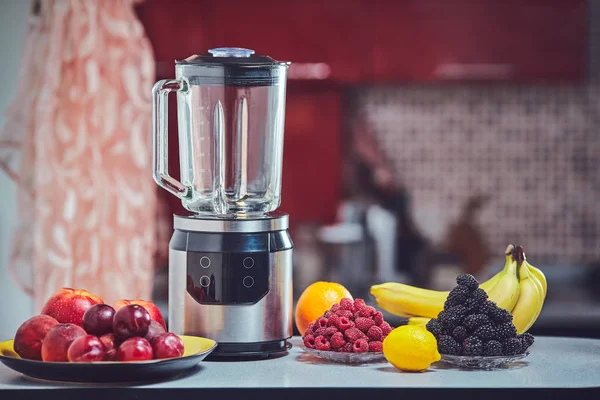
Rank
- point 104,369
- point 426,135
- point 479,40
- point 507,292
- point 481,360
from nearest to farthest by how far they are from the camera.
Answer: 1. point 104,369
2. point 481,360
3. point 507,292
4. point 479,40
5. point 426,135

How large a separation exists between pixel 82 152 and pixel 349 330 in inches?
55.6

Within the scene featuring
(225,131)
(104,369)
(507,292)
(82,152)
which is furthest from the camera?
(82,152)

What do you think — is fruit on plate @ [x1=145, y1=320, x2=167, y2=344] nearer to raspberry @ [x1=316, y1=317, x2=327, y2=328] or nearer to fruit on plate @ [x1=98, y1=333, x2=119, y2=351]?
fruit on plate @ [x1=98, y1=333, x2=119, y2=351]

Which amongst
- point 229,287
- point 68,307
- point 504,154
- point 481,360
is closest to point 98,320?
point 68,307

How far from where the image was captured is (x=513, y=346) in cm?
141

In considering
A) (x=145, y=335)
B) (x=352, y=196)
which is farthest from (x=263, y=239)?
(x=352, y=196)

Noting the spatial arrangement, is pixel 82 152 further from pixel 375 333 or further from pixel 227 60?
pixel 375 333

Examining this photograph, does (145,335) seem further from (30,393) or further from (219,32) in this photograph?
(219,32)

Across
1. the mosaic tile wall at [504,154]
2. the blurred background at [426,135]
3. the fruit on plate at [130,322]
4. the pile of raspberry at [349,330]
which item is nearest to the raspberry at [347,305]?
the pile of raspberry at [349,330]

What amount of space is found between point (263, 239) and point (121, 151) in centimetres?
140

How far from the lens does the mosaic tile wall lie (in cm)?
403

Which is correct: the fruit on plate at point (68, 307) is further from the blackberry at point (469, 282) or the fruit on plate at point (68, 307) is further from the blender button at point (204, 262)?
the blackberry at point (469, 282)

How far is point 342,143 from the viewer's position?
13.2 feet

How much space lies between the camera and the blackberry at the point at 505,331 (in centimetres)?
141
